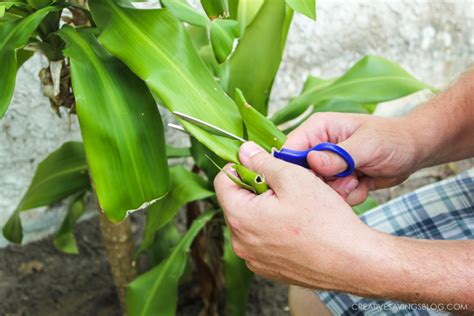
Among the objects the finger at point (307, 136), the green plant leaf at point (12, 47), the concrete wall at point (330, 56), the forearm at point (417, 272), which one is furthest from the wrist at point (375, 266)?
the concrete wall at point (330, 56)

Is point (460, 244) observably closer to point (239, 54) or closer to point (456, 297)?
point (456, 297)

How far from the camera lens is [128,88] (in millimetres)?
865

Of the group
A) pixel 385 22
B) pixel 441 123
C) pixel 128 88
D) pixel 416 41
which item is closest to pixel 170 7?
pixel 128 88

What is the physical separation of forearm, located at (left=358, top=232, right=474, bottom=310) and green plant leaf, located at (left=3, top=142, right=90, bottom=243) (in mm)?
675

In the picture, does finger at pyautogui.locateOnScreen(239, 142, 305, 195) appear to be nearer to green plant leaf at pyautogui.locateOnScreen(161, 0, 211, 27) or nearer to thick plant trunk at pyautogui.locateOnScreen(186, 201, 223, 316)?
green plant leaf at pyautogui.locateOnScreen(161, 0, 211, 27)

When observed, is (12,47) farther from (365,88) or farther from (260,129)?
(365,88)

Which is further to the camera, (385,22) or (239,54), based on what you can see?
(385,22)

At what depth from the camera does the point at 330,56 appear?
5.84ft

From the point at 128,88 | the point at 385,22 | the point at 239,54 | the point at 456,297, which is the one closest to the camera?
the point at 456,297

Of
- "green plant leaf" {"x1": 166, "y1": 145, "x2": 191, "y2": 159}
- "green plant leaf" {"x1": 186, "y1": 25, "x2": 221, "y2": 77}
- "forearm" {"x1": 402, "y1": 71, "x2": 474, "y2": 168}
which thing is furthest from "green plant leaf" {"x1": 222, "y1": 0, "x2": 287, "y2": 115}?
"forearm" {"x1": 402, "y1": 71, "x2": 474, "y2": 168}

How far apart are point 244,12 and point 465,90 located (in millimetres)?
454

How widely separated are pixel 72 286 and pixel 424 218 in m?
0.83

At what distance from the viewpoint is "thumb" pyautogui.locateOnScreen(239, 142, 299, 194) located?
0.72m

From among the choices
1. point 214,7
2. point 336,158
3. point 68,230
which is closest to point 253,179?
point 336,158
